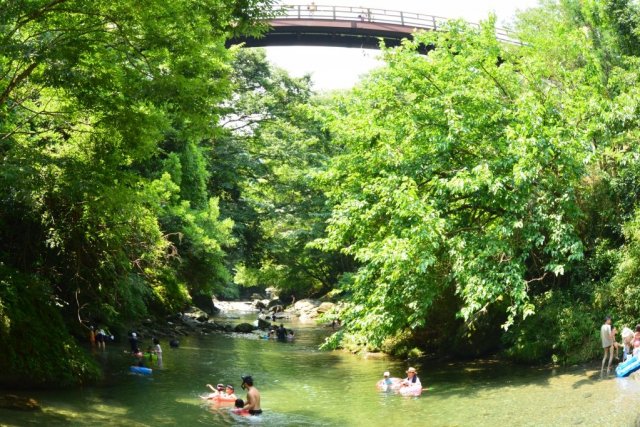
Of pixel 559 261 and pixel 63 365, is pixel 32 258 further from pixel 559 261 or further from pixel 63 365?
pixel 559 261

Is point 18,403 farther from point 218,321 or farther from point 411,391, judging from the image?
point 218,321

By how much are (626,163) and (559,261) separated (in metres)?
3.19

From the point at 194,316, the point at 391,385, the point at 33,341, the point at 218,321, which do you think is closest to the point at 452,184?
the point at 391,385

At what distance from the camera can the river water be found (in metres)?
12.6

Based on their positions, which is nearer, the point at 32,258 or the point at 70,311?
the point at 32,258

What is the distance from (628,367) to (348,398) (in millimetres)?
6650

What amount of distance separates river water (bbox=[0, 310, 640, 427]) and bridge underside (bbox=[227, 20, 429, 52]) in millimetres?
20882

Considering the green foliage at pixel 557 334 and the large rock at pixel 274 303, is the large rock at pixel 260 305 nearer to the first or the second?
the large rock at pixel 274 303

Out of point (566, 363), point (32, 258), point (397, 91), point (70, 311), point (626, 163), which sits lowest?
point (566, 363)

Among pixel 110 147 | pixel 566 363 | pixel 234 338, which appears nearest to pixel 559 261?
pixel 566 363

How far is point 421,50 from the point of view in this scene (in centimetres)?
3700

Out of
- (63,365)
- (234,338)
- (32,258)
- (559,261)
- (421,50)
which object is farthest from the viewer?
(421,50)

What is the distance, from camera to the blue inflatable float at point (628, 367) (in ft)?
46.7

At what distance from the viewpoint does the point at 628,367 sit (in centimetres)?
1436
